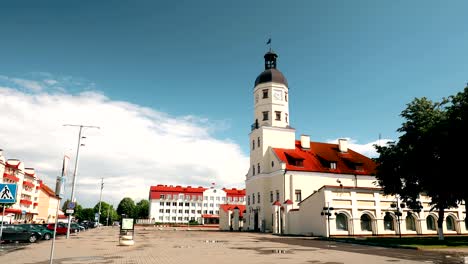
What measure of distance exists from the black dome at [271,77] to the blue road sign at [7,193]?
169 ft

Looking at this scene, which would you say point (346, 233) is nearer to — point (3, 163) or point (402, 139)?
point (402, 139)

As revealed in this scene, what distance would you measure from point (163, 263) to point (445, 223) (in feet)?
148

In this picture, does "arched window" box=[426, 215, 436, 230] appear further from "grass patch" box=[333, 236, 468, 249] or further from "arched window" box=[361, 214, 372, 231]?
"grass patch" box=[333, 236, 468, 249]

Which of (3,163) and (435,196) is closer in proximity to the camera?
(435,196)

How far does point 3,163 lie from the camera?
2594 inches

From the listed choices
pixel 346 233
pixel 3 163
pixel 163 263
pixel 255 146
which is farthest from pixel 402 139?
pixel 3 163

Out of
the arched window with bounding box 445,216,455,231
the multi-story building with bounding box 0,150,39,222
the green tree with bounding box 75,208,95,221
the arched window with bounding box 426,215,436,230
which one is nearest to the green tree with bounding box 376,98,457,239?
the arched window with bounding box 426,215,436,230

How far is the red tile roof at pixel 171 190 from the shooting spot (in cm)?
12400

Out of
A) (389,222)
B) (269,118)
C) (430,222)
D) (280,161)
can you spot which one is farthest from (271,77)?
(430,222)

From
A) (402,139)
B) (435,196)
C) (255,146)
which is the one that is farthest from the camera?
(255,146)

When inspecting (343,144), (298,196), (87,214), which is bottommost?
(87,214)

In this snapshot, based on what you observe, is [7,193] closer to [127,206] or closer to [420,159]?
[420,159]

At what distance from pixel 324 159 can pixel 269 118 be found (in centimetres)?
1146

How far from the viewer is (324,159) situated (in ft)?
190
